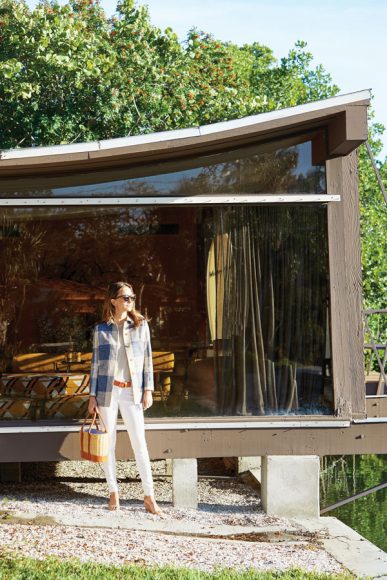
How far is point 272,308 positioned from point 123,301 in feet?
4.57

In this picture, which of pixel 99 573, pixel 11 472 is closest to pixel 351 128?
pixel 99 573

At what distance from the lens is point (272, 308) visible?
25.2ft

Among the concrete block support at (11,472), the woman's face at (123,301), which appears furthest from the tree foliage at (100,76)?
the woman's face at (123,301)

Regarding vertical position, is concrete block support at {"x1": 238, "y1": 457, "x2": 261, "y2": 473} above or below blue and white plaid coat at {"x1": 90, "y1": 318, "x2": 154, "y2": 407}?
below

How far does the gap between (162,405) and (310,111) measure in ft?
9.16

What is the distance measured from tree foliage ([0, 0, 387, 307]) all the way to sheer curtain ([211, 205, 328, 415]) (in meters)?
9.48

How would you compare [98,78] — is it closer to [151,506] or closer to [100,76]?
[100,76]

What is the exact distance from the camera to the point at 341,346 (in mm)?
7695

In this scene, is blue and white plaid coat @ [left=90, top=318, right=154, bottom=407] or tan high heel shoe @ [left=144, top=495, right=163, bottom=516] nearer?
blue and white plaid coat @ [left=90, top=318, right=154, bottom=407]

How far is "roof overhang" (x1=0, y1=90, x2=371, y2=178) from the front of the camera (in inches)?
281

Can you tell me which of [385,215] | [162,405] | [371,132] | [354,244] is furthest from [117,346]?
[371,132]

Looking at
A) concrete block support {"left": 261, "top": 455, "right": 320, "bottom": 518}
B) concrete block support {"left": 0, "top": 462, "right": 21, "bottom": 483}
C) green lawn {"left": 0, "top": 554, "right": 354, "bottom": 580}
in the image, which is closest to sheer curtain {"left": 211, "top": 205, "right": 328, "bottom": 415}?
concrete block support {"left": 261, "top": 455, "right": 320, "bottom": 518}

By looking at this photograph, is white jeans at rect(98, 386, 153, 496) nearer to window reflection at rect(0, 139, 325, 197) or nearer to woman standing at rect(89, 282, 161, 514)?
woman standing at rect(89, 282, 161, 514)

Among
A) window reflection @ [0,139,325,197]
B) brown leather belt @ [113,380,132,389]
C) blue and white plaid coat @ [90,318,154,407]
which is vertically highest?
window reflection @ [0,139,325,197]
